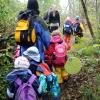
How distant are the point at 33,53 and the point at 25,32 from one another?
0.47m

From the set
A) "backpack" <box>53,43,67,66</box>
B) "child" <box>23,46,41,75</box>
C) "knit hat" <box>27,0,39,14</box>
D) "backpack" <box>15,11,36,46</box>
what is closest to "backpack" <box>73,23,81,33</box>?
"backpack" <box>53,43,67,66</box>

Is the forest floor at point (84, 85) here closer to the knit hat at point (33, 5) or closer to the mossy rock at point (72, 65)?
the mossy rock at point (72, 65)

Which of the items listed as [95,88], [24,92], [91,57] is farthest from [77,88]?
[24,92]

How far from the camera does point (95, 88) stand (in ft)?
25.9

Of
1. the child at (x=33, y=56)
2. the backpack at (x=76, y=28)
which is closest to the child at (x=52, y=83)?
the child at (x=33, y=56)

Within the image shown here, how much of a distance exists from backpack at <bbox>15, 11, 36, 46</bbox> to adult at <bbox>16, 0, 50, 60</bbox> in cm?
9

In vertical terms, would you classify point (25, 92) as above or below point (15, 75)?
below

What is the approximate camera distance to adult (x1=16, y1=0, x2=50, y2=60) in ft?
24.1

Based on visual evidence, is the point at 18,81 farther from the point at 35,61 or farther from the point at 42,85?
the point at 35,61

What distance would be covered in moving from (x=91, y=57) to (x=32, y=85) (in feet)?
13.5

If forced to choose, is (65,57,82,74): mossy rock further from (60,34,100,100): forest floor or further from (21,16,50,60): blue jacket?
(21,16,50,60): blue jacket

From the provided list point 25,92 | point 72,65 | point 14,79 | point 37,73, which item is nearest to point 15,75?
point 14,79

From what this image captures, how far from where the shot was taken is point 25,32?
23.6ft

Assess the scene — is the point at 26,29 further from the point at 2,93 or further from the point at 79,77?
the point at 79,77
